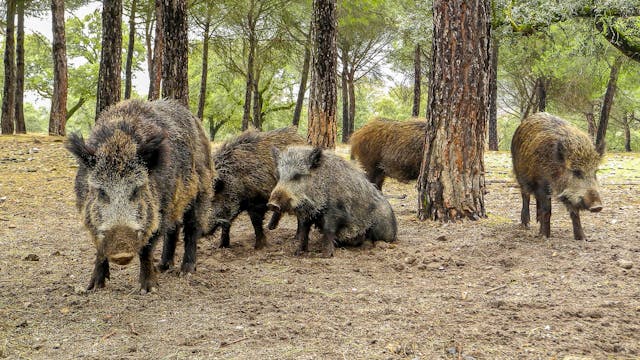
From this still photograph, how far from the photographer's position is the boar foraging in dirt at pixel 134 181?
3635 millimetres

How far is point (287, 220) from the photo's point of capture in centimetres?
808

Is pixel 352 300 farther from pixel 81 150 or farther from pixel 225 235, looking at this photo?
pixel 225 235

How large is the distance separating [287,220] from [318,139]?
205 centimetres

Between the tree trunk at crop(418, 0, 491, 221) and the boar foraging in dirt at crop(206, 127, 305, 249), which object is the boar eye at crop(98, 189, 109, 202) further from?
the tree trunk at crop(418, 0, 491, 221)

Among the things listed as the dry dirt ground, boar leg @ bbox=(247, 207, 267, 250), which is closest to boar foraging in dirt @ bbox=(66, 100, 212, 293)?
the dry dirt ground

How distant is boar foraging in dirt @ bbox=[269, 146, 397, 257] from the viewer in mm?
5656

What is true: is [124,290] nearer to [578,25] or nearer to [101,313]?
[101,313]

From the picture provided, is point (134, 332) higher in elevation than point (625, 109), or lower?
lower

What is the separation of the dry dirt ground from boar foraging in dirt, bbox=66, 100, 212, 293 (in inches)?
17.4

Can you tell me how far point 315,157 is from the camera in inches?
229

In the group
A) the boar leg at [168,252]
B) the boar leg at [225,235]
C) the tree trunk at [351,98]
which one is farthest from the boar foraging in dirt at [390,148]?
the tree trunk at [351,98]

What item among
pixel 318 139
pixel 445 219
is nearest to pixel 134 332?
pixel 445 219

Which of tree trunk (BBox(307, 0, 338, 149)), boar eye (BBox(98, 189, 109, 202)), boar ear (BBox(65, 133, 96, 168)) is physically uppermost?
tree trunk (BBox(307, 0, 338, 149))

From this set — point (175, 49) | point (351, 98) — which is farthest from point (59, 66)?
point (351, 98)
